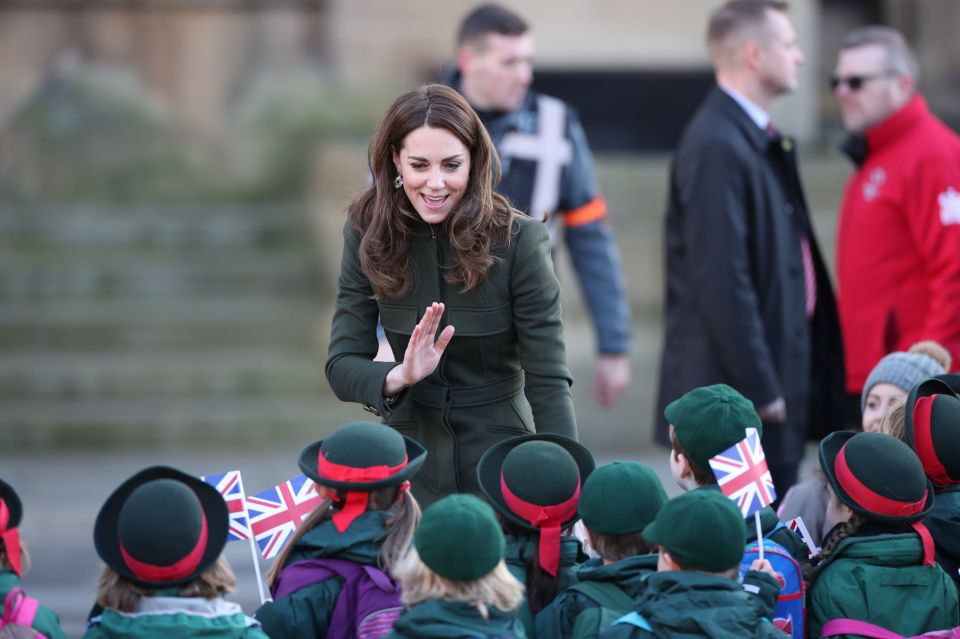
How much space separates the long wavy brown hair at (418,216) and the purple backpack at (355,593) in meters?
0.82

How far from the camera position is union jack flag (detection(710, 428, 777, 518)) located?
12.7ft

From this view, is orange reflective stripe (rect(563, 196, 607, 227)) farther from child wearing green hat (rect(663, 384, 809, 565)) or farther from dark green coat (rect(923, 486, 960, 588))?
dark green coat (rect(923, 486, 960, 588))

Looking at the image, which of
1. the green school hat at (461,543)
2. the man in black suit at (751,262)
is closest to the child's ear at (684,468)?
the green school hat at (461,543)

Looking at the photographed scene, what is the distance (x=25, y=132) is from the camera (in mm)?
11711

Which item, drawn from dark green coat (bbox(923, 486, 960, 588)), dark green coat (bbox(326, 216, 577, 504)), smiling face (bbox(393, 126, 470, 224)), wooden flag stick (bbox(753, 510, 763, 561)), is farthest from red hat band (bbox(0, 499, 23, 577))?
dark green coat (bbox(923, 486, 960, 588))

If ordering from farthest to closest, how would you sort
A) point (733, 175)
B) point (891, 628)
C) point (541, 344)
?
1. point (733, 175)
2. point (541, 344)
3. point (891, 628)

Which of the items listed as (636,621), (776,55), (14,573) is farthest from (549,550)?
(776,55)

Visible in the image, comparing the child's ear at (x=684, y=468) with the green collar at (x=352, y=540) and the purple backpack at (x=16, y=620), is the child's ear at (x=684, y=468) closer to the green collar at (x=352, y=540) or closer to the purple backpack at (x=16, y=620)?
the green collar at (x=352, y=540)

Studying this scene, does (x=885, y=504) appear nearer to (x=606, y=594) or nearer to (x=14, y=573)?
(x=606, y=594)

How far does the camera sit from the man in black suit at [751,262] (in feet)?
18.6

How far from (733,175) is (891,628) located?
7.63ft

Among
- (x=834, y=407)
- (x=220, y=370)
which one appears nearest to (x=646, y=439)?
(x=220, y=370)

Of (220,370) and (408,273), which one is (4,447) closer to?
(220,370)

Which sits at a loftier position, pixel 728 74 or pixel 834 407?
pixel 728 74
